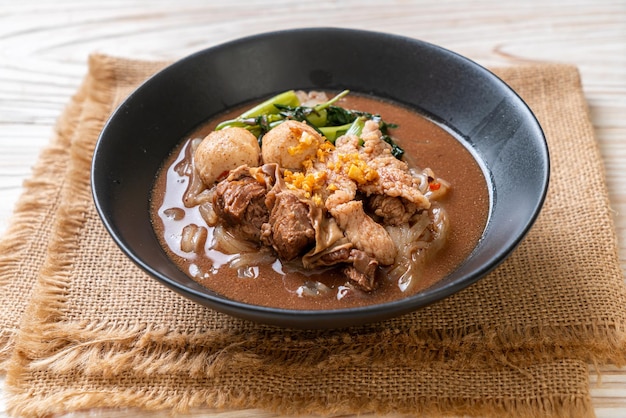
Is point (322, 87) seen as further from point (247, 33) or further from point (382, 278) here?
point (382, 278)

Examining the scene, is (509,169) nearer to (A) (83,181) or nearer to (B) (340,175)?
(B) (340,175)

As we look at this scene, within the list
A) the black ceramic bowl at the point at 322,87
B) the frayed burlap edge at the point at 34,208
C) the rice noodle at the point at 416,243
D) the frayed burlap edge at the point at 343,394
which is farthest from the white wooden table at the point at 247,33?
the frayed burlap edge at the point at 343,394

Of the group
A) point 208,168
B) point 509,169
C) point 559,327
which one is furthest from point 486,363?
point 208,168

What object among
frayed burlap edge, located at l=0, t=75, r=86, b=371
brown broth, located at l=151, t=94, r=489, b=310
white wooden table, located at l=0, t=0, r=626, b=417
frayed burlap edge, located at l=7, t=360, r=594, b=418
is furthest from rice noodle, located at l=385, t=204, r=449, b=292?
frayed burlap edge, located at l=0, t=75, r=86, b=371

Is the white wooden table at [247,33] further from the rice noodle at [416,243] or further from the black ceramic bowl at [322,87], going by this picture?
the rice noodle at [416,243]

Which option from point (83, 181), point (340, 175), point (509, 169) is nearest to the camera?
point (340, 175)

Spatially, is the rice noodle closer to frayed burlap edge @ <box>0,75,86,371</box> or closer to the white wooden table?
the white wooden table
